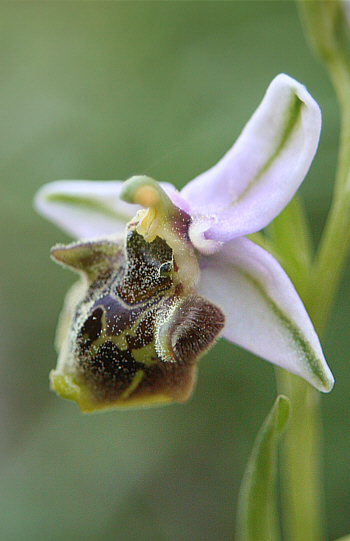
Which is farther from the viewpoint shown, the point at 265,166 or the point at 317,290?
the point at 317,290

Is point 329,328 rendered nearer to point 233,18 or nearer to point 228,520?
point 228,520

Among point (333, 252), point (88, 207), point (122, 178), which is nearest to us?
point (333, 252)

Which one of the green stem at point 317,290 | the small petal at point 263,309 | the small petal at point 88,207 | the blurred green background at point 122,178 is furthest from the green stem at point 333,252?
the blurred green background at point 122,178

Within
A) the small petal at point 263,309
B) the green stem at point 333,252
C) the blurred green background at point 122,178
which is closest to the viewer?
the small petal at point 263,309

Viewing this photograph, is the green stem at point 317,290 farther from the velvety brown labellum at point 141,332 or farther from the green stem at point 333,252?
the velvety brown labellum at point 141,332

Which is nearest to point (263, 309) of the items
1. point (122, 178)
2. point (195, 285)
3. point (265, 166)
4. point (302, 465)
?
point (195, 285)

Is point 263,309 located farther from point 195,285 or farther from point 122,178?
A: point 122,178

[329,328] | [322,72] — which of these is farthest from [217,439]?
[322,72]

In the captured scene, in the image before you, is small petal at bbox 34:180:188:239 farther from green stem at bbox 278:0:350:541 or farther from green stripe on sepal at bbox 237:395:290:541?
green stripe on sepal at bbox 237:395:290:541
